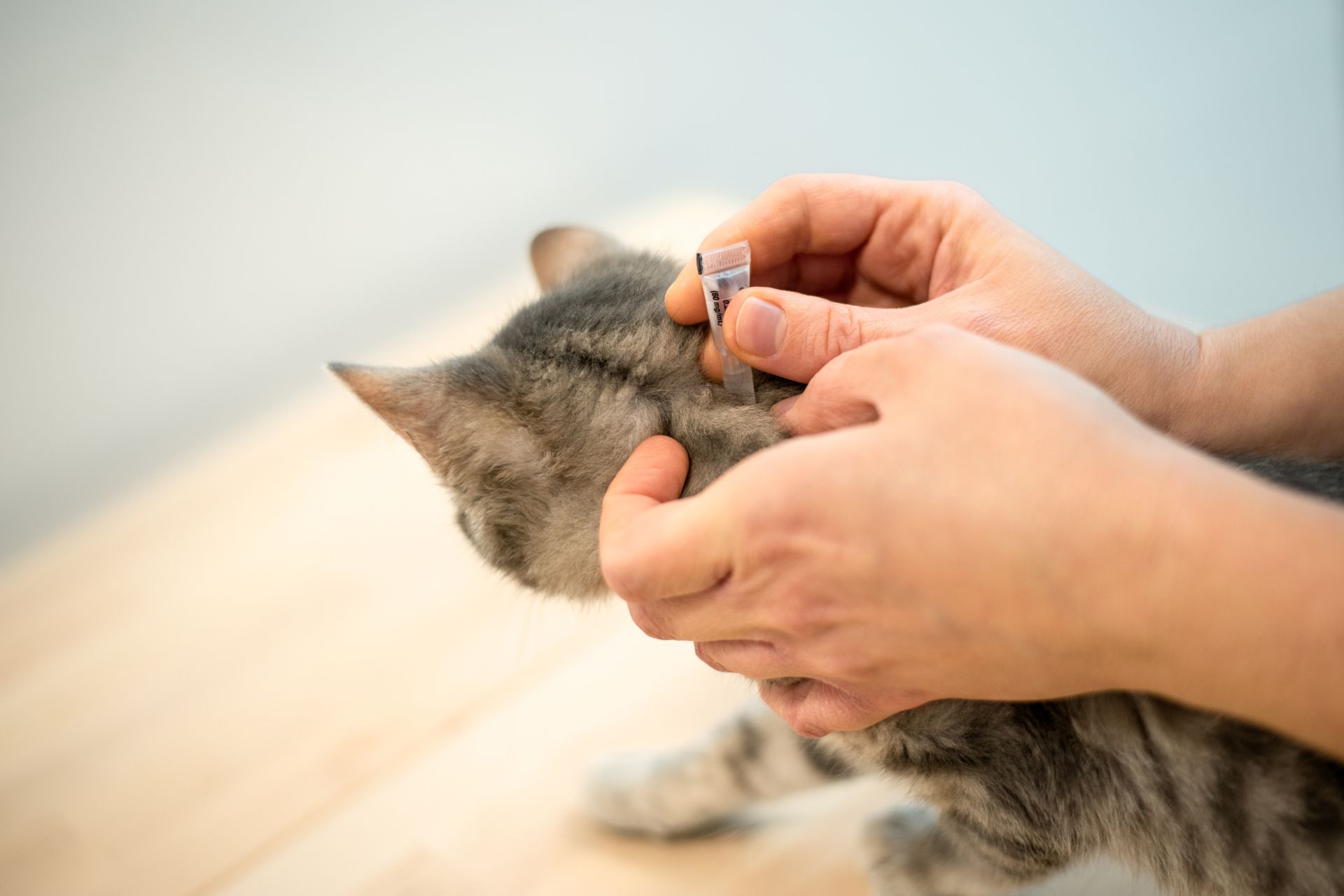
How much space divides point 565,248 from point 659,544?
2.17 feet

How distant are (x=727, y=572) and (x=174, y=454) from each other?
133 cm

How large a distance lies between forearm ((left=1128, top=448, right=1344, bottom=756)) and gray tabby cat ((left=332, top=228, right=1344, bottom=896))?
0.78ft

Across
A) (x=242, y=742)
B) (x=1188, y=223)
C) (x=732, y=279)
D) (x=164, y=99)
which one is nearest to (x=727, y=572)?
(x=732, y=279)

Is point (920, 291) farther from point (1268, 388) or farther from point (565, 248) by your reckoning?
point (565, 248)

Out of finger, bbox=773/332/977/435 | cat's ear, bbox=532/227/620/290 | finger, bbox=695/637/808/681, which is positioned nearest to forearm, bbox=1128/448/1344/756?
finger, bbox=773/332/977/435

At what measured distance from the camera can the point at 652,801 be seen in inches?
41.4

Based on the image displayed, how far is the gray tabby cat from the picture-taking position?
750 mm

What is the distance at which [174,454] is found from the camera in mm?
1604

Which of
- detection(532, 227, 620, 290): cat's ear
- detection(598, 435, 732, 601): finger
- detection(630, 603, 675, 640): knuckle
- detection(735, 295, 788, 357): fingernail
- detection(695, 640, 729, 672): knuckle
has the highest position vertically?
detection(532, 227, 620, 290): cat's ear

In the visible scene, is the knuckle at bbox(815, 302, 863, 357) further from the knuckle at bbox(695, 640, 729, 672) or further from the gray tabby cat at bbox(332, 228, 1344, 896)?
the knuckle at bbox(695, 640, 729, 672)

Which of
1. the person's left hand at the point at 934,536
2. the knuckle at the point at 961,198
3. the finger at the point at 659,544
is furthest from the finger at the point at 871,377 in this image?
the knuckle at the point at 961,198

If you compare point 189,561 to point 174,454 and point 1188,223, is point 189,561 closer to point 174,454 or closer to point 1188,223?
point 174,454

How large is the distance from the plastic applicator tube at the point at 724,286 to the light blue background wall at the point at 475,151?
1.06 meters

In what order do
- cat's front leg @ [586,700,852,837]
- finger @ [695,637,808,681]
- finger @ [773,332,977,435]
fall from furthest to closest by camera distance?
1. cat's front leg @ [586,700,852,837]
2. finger @ [695,637,808,681]
3. finger @ [773,332,977,435]
